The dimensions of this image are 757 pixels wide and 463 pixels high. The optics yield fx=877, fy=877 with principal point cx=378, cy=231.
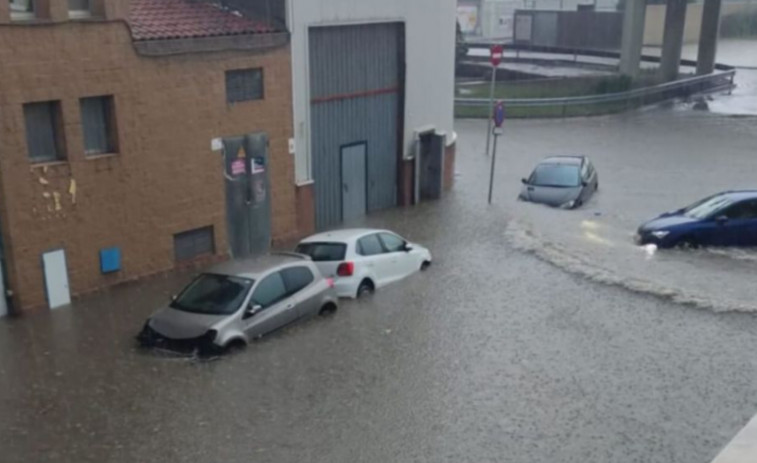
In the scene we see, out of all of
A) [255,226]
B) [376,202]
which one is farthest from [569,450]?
[376,202]

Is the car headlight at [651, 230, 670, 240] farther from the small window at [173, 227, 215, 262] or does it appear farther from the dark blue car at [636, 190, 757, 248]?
the small window at [173, 227, 215, 262]

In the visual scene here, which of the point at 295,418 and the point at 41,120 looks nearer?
the point at 295,418

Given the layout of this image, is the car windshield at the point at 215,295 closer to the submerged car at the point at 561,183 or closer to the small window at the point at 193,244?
the small window at the point at 193,244

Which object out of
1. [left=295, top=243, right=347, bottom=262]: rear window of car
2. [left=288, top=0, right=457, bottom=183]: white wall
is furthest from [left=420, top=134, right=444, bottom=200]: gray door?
[left=295, top=243, right=347, bottom=262]: rear window of car

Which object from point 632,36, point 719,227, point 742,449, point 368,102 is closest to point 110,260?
point 368,102

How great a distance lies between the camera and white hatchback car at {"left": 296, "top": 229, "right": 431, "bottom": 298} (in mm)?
15984

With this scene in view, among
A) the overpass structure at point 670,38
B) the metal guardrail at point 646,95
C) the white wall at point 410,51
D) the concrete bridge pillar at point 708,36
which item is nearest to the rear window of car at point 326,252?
the white wall at point 410,51

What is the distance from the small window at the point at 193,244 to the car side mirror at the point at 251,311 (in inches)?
188

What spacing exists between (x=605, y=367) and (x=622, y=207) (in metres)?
12.3

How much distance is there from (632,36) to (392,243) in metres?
34.5

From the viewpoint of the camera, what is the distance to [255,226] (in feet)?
63.0

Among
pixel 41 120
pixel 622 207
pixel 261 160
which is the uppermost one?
pixel 41 120

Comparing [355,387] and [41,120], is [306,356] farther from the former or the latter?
[41,120]

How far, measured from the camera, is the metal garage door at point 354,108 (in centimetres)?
2075
